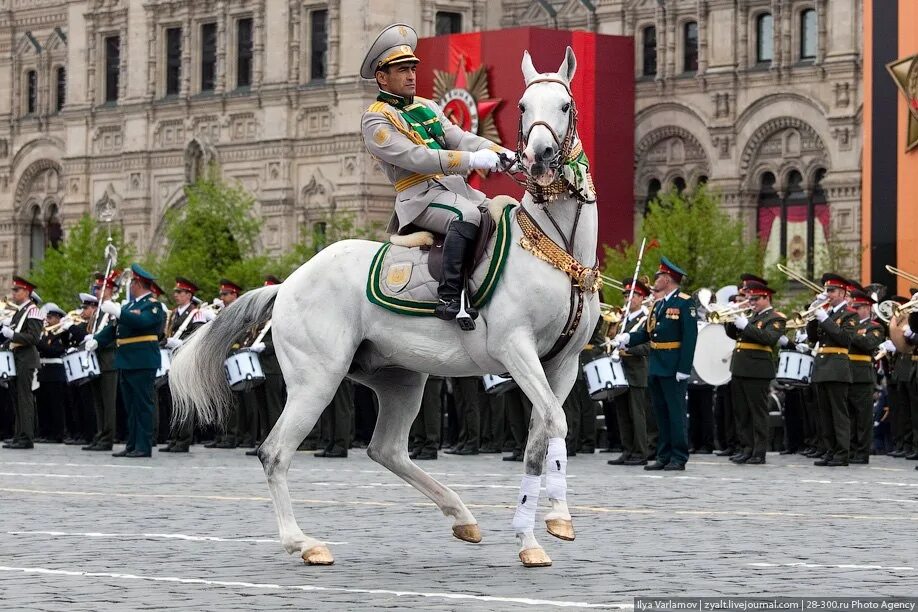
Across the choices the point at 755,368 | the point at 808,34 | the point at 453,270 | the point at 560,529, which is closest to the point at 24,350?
the point at 755,368

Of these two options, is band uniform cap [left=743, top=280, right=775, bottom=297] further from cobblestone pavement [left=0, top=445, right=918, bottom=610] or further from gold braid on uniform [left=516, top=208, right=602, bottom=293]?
gold braid on uniform [left=516, top=208, right=602, bottom=293]

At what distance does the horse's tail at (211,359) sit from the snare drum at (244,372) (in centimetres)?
1000

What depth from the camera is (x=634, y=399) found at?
20.3 metres

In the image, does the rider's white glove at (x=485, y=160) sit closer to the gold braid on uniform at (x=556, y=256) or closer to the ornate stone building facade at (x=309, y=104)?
the gold braid on uniform at (x=556, y=256)

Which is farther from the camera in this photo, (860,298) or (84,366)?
(84,366)

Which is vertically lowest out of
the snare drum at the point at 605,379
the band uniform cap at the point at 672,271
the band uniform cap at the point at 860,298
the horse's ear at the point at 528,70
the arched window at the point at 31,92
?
the snare drum at the point at 605,379

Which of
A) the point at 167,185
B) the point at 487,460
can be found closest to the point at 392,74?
the point at 487,460

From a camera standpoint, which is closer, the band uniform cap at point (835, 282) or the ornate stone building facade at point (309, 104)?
the band uniform cap at point (835, 282)

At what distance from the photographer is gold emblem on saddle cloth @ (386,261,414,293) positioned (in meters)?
10.2

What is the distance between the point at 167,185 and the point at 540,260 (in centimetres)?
5000

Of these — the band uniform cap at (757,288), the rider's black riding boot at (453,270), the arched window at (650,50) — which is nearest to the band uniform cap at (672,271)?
the band uniform cap at (757,288)

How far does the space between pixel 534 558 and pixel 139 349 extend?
11428 millimetres

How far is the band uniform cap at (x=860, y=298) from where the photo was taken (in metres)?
20.2

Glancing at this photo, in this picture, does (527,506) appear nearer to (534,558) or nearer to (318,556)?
(534,558)
